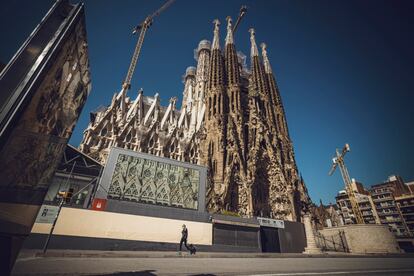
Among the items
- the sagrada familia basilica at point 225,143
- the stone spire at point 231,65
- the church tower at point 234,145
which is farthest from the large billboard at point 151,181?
the stone spire at point 231,65

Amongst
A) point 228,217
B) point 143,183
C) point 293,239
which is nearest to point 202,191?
point 228,217

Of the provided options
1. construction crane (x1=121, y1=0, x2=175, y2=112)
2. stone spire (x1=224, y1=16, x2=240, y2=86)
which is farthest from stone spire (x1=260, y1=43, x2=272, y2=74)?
construction crane (x1=121, y1=0, x2=175, y2=112)

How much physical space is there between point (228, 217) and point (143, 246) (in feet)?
22.2

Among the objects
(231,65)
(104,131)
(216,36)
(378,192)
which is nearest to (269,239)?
(104,131)

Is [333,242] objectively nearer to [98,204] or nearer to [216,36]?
[98,204]

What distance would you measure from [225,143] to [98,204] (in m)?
18.0

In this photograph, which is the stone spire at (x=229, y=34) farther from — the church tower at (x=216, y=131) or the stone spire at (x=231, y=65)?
the church tower at (x=216, y=131)

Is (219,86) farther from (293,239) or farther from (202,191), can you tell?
(293,239)

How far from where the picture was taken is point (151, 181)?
1552 cm

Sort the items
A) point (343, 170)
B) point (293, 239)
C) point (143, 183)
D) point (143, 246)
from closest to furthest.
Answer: point (143, 246), point (143, 183), point (293, 239), point (343, 170)

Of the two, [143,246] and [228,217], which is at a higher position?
[228,217]

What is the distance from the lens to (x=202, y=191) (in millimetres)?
16812

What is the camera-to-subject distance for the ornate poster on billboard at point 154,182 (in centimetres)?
1430

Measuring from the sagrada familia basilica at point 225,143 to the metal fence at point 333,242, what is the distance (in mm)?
3397
